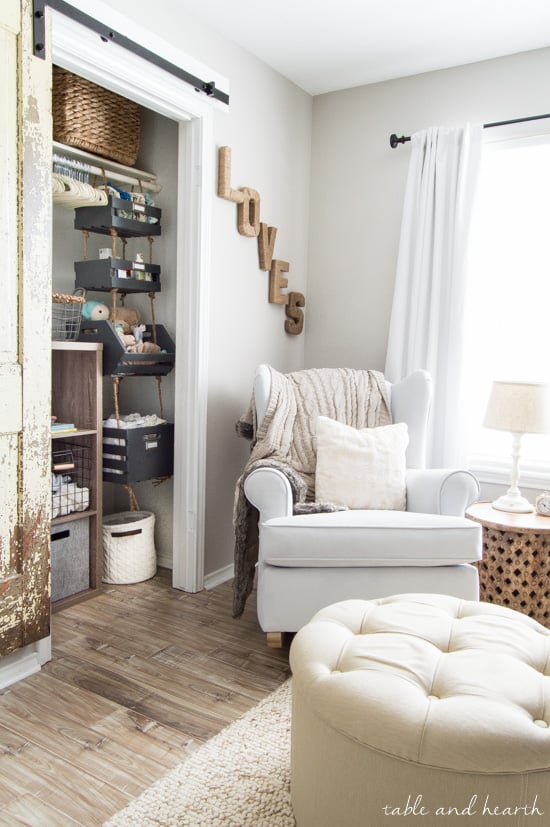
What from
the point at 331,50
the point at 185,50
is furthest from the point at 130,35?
the point at 331,50

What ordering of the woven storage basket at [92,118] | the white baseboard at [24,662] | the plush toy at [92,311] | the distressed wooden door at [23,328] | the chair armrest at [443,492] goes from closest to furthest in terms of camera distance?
the distressed wooden door at [23,328] → the white baseboard at [24,662] → the chair armrest at [443,492] → the woven storage basket at [92,118] → the plush toy at [92,311]

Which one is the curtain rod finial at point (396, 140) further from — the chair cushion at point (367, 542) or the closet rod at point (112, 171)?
the chair cushion at point (367, 542)

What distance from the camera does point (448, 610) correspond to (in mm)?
1717

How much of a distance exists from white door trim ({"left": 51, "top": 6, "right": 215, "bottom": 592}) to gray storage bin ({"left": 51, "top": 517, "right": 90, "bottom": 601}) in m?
0.40

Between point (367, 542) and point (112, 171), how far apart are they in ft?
6.69

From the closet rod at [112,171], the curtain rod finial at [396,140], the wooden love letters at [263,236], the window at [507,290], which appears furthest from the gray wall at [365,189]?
the closet rod at [112,171]

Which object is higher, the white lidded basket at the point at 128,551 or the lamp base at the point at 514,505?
the lamp base at the point at 514,505

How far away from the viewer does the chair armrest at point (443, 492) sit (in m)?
2.49

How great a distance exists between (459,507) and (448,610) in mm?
823

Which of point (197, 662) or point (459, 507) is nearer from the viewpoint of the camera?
point (197, 662)

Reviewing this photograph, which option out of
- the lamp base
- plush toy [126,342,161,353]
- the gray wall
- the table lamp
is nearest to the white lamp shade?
the table lamp

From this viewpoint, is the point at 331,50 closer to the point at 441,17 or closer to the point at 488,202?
the point at 441,17

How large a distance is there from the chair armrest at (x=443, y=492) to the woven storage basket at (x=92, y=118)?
6.44 feet

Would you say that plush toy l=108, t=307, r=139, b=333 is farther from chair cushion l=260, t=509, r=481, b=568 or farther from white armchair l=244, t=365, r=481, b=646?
chair cushion l=260, t=509, r=481, b=568
